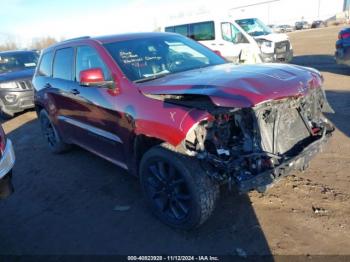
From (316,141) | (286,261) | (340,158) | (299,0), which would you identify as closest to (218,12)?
(340,158)

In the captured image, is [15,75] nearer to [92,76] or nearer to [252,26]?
[92,76]

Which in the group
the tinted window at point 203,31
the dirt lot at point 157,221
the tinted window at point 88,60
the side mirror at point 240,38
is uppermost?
the tinted window at point 88,60

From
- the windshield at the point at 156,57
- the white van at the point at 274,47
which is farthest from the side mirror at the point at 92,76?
the white van at the point at 274,47

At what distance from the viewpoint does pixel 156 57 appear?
14.2 feet

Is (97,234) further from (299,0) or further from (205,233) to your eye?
(299,0)

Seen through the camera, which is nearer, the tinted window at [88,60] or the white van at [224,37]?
the tinted window at [88,60]

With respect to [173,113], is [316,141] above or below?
below

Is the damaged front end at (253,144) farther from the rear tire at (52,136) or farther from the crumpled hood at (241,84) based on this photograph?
the rear tire at (52,136)

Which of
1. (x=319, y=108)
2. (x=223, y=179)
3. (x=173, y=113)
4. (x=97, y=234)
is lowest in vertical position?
(x=97, y=234)

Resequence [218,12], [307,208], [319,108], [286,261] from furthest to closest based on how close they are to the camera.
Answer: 1. [218,12]
2. [319,108]
3. [307,208]
4. [286,261]

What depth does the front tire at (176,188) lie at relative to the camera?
324cm

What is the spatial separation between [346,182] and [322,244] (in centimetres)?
130

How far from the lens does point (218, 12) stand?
13.5 metres

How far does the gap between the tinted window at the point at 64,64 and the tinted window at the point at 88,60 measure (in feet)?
0.80
